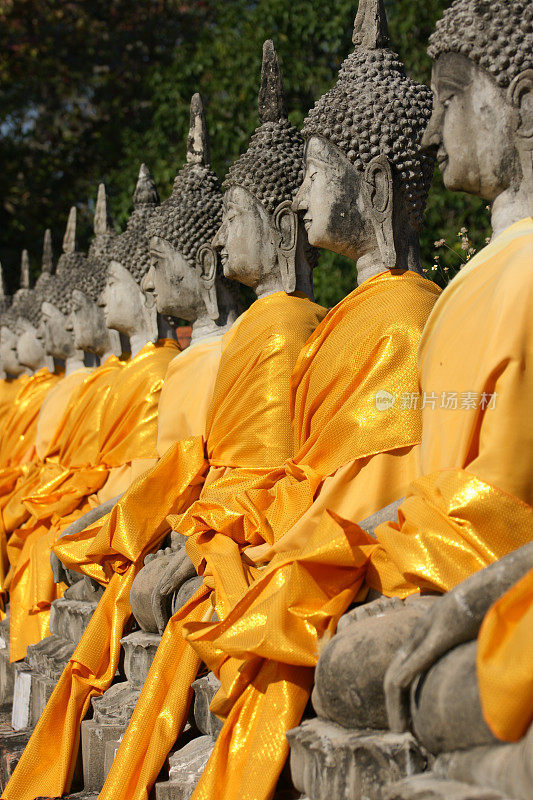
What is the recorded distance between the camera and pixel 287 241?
485 cm

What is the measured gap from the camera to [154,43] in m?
12.5

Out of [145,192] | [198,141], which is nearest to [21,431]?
[145,192]

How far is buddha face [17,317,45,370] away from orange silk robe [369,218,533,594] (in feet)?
22.7

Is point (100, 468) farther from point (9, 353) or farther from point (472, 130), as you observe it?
point (9, 353)

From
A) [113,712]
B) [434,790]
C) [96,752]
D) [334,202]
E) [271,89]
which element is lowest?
[96,752]

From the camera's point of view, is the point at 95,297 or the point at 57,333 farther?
the point at 57,333

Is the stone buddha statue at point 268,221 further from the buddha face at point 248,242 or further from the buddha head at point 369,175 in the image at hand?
the buddha head at point 369,175

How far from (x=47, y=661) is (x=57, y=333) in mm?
3410

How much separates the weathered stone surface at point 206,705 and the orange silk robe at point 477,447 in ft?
3.36

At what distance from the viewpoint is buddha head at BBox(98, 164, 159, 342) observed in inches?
257

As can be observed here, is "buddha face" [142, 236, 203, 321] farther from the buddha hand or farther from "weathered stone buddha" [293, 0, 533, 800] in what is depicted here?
"weathered stone buddha" [293, 0, 533, 800]

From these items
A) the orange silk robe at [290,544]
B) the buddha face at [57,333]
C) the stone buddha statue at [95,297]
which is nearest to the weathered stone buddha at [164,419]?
the orange silk robe at [290,544]

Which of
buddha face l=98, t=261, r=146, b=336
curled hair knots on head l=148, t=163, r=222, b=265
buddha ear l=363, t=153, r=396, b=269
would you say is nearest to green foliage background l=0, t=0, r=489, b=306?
buddha face l=98, t=261, r=146, b=336

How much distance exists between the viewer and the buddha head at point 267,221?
4.85m
